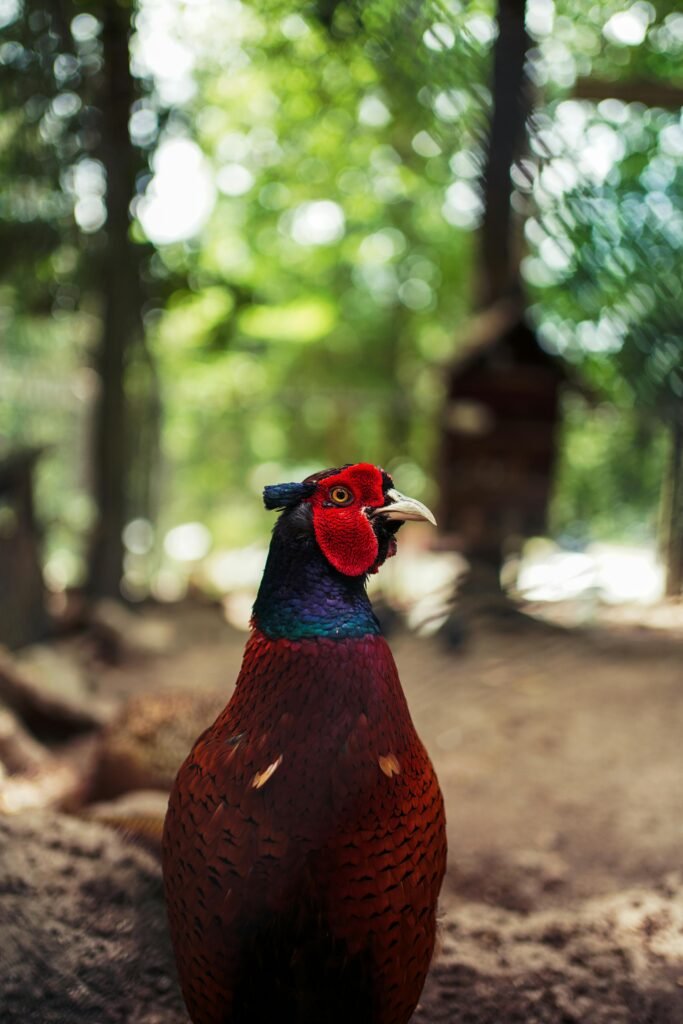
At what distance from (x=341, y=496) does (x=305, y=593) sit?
7.2 inches

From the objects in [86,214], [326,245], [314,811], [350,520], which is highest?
[326,245]

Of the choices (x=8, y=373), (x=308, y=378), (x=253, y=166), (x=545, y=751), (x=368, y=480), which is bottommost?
(x=545, y=751)

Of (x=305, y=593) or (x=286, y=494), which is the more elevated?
(x=286, y=494)

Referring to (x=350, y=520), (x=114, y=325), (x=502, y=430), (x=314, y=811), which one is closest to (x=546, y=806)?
(x=314, y=811)

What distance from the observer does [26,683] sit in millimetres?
4547

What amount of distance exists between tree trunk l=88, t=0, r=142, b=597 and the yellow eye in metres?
5.46

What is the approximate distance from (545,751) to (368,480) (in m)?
3.23

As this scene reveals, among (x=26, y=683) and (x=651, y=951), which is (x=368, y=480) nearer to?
(x=651, y=951)

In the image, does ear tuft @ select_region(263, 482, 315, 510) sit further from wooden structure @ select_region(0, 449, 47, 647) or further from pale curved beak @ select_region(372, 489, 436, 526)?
wooden structure @ select_region(0, 449, 47, 647)

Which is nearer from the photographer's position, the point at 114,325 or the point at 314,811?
the point at 314,811

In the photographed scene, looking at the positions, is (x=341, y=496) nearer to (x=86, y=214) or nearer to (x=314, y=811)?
(x=314, y=811)

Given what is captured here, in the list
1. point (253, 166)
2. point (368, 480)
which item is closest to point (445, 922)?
point (368, 480)

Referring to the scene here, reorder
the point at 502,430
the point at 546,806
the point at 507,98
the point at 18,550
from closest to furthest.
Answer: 1. the point at 507,98
2. the point at 546,806
3. the point at 18,550
4. the point at 502,430

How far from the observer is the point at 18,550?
5.58 metres
